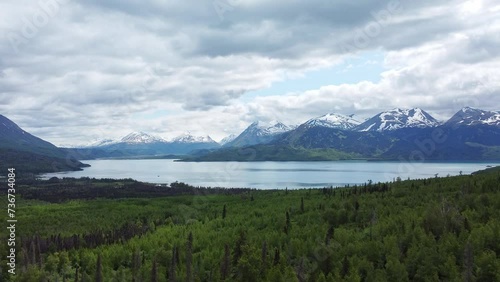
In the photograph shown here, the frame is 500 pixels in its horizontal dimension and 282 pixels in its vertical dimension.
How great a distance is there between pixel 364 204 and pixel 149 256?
68.5m

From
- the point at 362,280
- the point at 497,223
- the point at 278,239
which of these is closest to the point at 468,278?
the point at 362,280

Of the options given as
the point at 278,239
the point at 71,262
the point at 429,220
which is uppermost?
the point at 429,220

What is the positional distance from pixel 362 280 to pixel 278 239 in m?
36.1

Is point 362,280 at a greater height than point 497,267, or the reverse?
point 497,267

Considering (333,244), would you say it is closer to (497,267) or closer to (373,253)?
(373,253)

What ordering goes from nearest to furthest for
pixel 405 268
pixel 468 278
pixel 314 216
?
pixel 468 278, pixel 405 268, pixel 314 216

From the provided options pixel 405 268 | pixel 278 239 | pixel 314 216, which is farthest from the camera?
pixel 314 216

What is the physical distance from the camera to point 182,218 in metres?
188

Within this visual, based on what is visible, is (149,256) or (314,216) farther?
(314,216)

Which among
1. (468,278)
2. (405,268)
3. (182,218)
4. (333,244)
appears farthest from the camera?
(182,218)

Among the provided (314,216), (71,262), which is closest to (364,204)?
(314,216)

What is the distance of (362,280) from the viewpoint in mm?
73875

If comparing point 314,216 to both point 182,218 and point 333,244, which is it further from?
point 182,218

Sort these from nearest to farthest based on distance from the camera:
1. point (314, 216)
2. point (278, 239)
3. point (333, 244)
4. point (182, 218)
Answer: point (333, 244)
point (278, 239)
point (314, 216)
point (182, 218)
